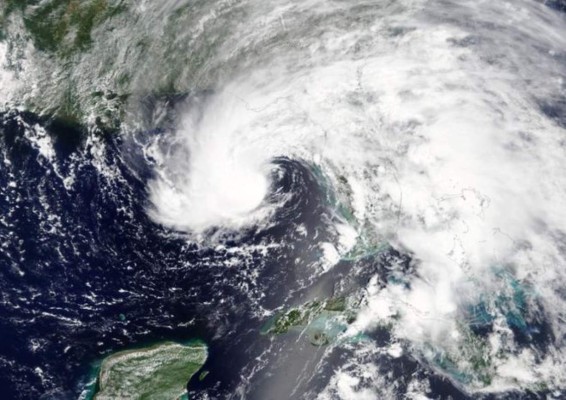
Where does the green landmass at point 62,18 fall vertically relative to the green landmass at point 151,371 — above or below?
above

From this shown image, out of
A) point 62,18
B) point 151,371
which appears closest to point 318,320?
point 151,371

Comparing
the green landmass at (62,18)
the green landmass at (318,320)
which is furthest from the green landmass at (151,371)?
the green landmass at (62,18)

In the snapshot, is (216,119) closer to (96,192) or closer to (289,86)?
(289,86)

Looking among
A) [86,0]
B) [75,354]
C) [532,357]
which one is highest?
[86,0]

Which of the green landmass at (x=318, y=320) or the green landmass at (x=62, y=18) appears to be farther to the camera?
the green landmass at (x=318, y=320)

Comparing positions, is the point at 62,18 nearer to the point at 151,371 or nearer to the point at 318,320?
the point at 151,371

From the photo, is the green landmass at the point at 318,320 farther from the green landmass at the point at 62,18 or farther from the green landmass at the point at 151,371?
the green landmass at the point at 62,18

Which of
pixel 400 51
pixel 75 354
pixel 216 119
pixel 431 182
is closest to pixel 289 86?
pixel 216 119

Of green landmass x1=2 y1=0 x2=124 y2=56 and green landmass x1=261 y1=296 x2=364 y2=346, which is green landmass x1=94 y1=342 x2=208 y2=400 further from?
green landmass x1=2 y1=0 x2=124 y2=56

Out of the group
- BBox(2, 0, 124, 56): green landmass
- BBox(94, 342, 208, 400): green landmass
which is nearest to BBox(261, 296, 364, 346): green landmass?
BBox(94, 342, 208, 400): green landmass
